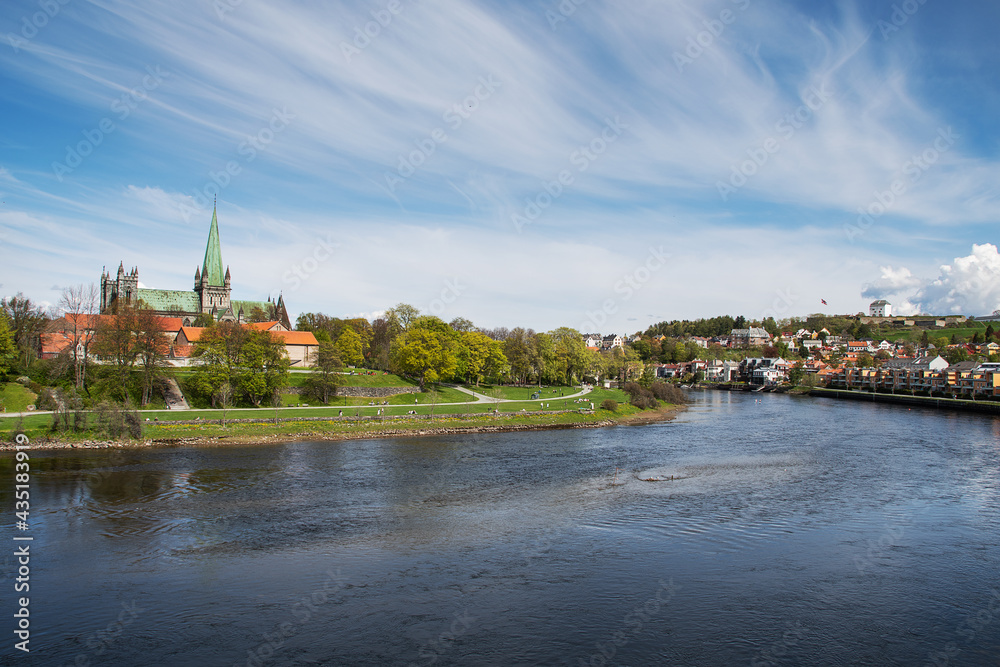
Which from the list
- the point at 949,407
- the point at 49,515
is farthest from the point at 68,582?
the point at 949,407

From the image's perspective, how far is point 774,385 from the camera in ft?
435

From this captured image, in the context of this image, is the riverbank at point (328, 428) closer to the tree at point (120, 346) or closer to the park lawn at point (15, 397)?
the tree at point (120, 346)

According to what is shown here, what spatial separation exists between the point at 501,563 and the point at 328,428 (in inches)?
1142

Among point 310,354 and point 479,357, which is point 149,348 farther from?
point 479,357

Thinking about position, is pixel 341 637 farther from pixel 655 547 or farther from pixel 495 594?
pixel 655 547

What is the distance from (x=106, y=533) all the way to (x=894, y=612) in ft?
80.6

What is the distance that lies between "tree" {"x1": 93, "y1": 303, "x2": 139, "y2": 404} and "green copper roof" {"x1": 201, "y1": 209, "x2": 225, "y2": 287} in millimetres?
58529

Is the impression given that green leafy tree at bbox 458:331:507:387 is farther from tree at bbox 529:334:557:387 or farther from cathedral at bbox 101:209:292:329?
cathedral at bbox 101:209:292:329

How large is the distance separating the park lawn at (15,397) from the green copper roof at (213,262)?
59.0m

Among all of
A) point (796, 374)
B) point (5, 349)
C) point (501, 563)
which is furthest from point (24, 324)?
point (796, 374)

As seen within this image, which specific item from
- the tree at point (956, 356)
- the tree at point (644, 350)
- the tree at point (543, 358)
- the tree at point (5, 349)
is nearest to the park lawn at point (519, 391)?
the tree at point (543, 358)

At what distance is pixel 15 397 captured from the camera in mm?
44094

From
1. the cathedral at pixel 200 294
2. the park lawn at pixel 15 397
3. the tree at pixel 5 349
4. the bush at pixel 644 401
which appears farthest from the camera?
the cathedral at pixel 200 294

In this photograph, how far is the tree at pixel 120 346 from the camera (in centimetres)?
4609
